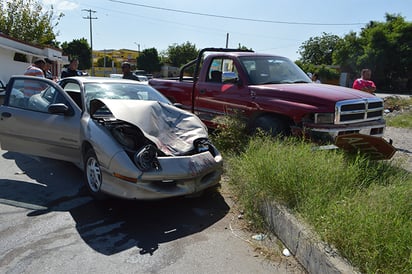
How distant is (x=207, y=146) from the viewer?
4.68 m

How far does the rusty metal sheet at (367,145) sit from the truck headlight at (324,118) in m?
0.61

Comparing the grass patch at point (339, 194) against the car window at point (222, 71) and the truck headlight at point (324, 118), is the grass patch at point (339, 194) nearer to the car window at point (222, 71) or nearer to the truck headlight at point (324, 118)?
the truck headlight at point (324, 118)

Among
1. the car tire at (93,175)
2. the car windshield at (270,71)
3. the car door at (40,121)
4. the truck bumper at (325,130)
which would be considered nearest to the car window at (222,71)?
the car windshield at (270,71)

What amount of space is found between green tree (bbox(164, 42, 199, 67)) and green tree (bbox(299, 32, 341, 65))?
23.4 m

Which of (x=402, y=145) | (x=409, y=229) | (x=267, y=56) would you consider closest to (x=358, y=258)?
(x=409, y=229)

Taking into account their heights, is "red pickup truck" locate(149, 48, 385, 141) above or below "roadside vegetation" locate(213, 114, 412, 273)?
above

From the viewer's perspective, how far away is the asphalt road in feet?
10.3

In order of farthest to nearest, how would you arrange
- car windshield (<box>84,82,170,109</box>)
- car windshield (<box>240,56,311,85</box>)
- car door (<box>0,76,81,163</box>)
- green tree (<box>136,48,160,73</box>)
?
green tree (<box>136,48,160,73</box>), car windshield (<box>240,56,311,85</box>), car windshield (<box>84,82,170,109</box>), car door (<box>0,76,81,163</box>)

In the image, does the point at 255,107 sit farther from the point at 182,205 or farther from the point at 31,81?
the point at 31,81

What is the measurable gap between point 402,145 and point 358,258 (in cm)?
640

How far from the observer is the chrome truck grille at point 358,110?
5156mm

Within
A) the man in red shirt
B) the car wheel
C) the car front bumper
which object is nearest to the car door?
the car front bumper

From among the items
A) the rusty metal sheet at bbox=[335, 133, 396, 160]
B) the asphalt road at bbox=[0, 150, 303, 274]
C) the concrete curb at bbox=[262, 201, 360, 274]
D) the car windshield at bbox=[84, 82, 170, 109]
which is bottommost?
the asphalt road at bbox=[0, 150, 303, 274]

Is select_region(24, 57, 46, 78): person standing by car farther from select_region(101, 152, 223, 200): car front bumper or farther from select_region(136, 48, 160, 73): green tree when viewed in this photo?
select_region(136, 48, 160, 73): green tree
